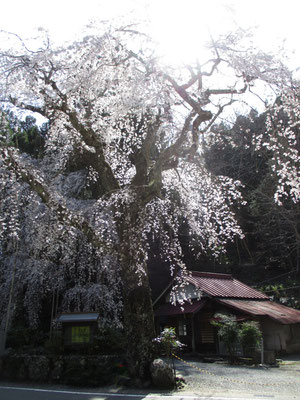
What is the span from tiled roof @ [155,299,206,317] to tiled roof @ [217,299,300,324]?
0.88 meters

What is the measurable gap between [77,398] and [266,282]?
1880 cm

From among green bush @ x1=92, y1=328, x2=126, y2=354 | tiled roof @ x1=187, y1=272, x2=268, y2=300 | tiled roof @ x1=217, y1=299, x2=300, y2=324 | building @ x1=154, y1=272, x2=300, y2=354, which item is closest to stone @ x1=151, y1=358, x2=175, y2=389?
green bush @ x1=92, y1=328, x2=126, y2=354

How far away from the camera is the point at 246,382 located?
308 inches

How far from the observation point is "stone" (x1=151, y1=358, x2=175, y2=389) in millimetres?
7212

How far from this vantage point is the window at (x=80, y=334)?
31.9 ft

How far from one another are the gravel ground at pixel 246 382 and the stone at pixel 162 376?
332 millimetres

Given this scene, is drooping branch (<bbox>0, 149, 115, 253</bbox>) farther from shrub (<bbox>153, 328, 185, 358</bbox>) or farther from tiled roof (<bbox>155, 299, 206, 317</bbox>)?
tiled roof (<bbox>155, 299, 206, 317</bbox>)

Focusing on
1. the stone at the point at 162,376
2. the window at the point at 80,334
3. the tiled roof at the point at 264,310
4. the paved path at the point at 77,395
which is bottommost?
the paved path at the point at 77,395

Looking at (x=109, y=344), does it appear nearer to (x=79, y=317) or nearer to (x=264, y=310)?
(x=79, y=317)

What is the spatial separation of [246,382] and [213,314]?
281 inches

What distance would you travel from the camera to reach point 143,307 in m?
7.80

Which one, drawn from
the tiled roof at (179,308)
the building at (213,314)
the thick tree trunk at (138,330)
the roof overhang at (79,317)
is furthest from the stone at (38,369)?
the tiled roof at (179,308)

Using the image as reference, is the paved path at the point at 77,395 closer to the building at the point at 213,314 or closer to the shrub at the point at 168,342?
the shrub at the point at 168,342

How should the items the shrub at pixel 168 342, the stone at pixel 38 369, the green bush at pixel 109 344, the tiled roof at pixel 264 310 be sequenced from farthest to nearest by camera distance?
the tiled roof at pixel 264 310 < the green bush at pixel 109 344 < the stone at pixel 38 369 < the shrub at pixel 168 342
